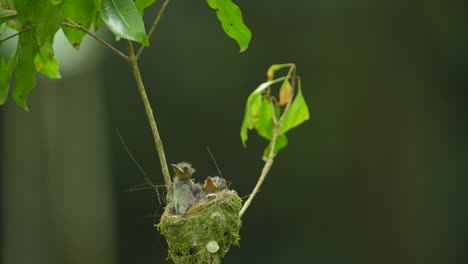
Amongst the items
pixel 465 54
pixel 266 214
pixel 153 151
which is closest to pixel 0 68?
pixel 153 151

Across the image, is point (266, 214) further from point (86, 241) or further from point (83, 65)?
point (83, 65)

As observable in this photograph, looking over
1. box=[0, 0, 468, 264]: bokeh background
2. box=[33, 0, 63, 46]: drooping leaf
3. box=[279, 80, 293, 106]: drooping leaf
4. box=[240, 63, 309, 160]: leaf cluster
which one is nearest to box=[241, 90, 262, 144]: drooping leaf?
box=[240, 63, 309, 160]: leaf cluster

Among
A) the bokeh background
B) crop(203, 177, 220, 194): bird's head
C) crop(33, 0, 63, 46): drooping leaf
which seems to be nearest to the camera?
crop(33, 0, 63, 46): drooping leaf

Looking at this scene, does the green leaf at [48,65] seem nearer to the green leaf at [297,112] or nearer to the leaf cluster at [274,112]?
the leaf cluster at [274,112]

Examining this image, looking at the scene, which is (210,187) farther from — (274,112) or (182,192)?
(274,112)

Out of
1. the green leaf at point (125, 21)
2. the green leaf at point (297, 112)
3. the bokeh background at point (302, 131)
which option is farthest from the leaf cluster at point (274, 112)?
the bokeh background at point (302, 131)

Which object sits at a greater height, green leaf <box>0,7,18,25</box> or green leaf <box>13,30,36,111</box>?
green leaf <box>0,7,18,25</box>

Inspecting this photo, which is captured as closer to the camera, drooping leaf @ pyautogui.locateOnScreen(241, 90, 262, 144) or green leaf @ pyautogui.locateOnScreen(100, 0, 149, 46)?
green leaf @ pyautogui.locateOnScreen(100, 0, 149, 46)

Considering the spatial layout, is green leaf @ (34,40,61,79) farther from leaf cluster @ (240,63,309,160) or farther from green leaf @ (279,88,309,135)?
green leaf @ (279,88,309,135)

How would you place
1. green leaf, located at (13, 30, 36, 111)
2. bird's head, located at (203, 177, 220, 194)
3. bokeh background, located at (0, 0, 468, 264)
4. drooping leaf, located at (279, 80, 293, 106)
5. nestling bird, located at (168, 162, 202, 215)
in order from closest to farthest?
green leaf, located at (13, 30, 36, 111)
nestling bird, located at (168, 162, 202, 215)
bird's head, located at (203, 177, 220, 194)
drooping leaf, located at (279, 80, 293, 106)
bokeh background, located at (0, 0, 468, 264)
